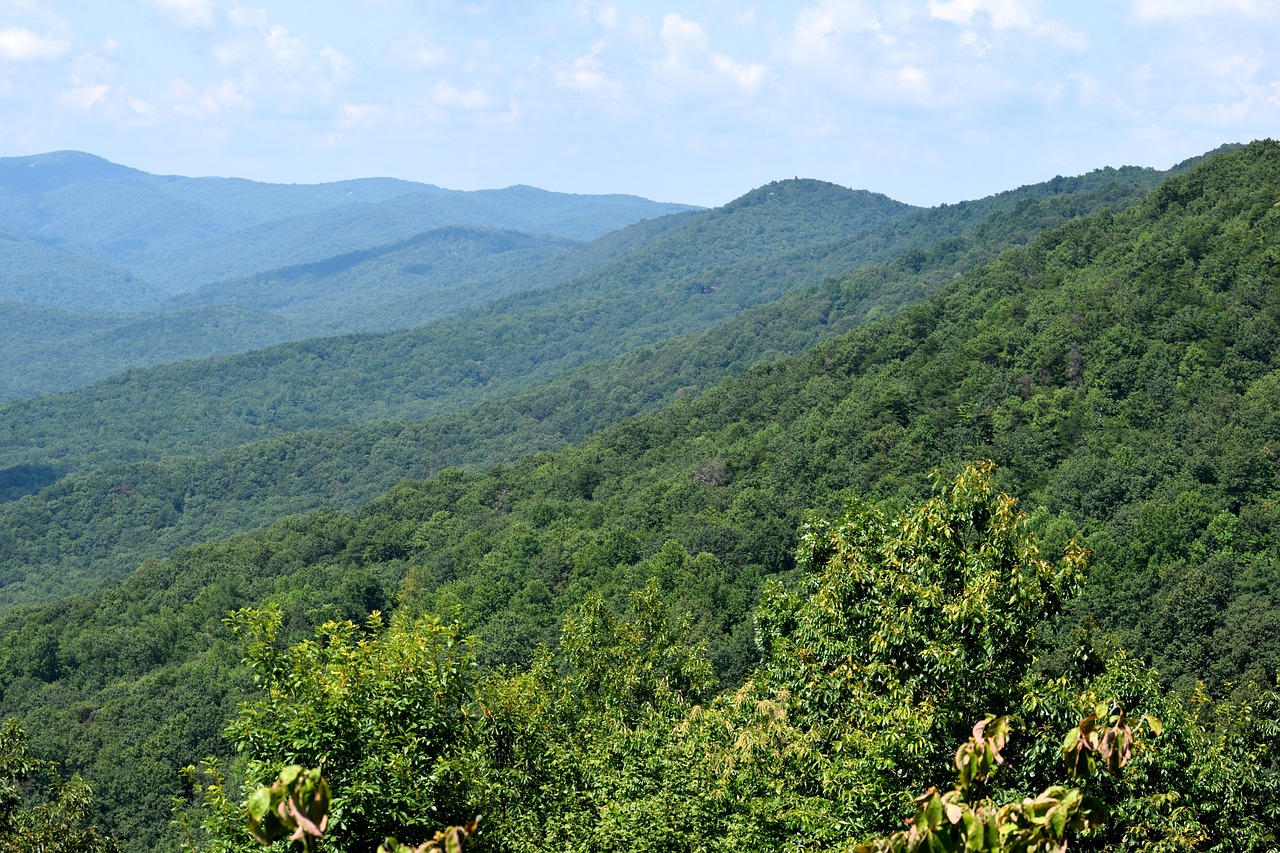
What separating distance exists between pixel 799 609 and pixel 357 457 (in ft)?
588

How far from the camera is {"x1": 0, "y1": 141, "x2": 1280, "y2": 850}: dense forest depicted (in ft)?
45.4

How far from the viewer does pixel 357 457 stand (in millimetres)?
189250

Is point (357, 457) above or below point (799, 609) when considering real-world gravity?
below

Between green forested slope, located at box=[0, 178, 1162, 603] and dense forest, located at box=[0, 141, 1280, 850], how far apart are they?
177cm

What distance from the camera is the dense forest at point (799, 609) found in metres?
13.9

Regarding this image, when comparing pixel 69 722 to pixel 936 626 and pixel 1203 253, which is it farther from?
pixel 1203 253

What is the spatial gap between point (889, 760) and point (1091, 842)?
324 centimetres

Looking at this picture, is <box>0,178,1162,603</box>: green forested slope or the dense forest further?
Answer: <box>0,178,1162,603</box>: green forested slope

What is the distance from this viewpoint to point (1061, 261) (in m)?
102

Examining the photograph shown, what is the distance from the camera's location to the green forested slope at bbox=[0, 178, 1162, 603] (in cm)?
15938

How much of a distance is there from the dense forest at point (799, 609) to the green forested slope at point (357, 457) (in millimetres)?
1769

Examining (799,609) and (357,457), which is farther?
→ (357,457)

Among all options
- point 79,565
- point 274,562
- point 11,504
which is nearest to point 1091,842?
point 274,562

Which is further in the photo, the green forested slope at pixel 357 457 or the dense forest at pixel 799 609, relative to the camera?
the green forested slope at pixel 357 457
